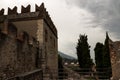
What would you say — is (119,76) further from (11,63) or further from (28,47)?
(28,47)

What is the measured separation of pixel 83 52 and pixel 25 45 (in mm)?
16944

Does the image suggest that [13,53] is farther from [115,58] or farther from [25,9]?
[25,9]

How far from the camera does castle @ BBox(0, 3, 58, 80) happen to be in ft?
34.0

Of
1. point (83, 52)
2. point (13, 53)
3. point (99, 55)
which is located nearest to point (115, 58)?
point (13, 53)

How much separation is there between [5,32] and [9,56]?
1252 millimetres

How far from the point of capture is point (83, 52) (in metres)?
28.5

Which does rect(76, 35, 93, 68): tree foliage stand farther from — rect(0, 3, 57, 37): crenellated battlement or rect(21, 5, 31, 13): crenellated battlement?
rect(21, 5, 31, 13): crenellated battlement

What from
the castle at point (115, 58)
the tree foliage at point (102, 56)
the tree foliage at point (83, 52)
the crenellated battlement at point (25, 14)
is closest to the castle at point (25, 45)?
the crenellated battlement at point (25, 14)

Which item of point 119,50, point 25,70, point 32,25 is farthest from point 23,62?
point 119,50

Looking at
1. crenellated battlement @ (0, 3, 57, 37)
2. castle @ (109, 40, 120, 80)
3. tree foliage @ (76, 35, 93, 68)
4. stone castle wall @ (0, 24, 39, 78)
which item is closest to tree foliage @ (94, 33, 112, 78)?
tree foliage @ (76, 35, 93, 68)

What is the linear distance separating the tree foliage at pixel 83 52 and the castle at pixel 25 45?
32.3 ft

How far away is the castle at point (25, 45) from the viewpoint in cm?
1037

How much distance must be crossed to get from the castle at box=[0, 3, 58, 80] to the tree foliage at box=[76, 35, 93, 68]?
32.3 feet

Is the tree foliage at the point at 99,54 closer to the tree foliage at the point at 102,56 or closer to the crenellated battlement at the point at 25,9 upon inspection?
the tree foliage at the point at 102,56
